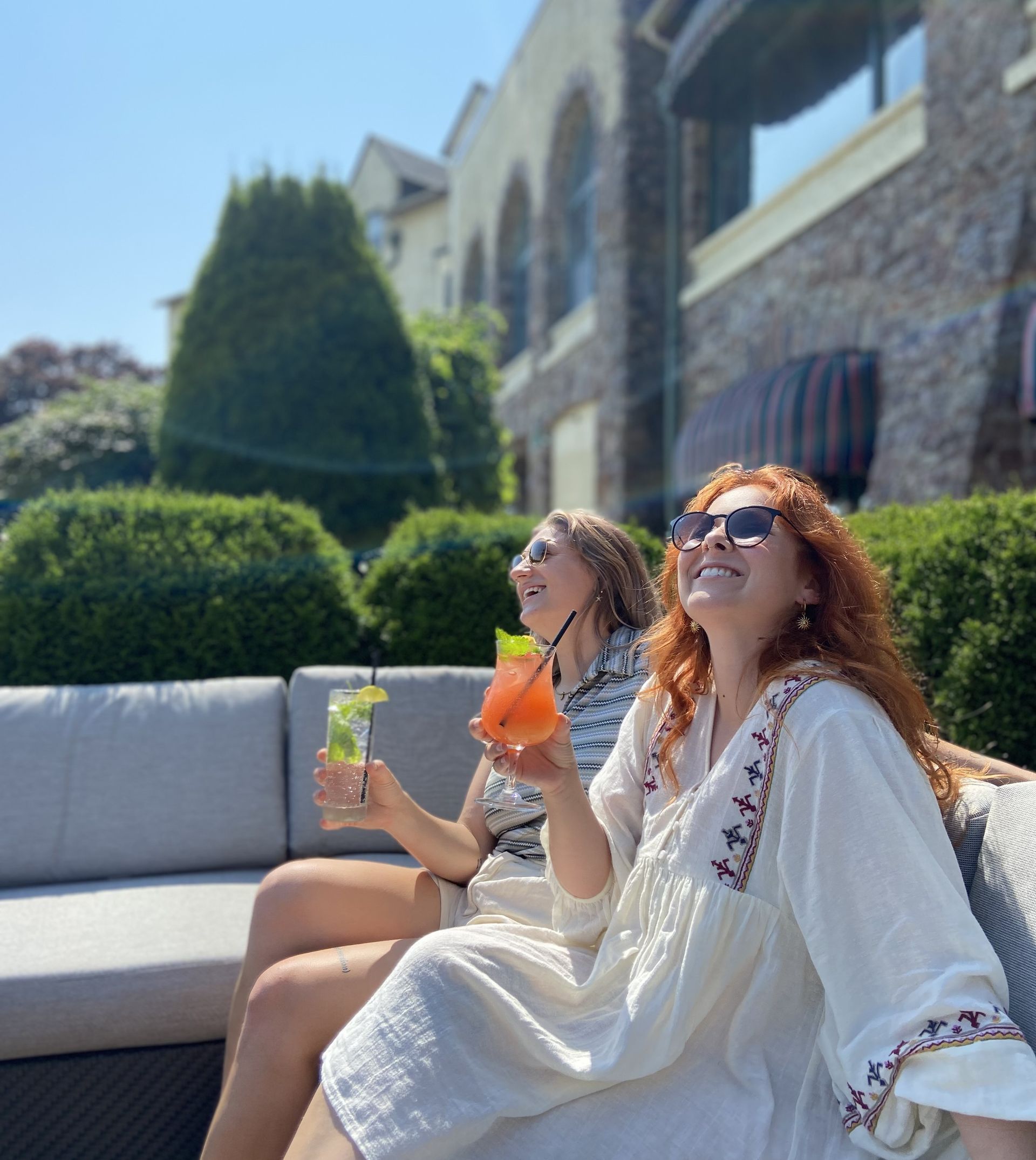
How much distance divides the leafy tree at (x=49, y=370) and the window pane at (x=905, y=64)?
25.7 meters

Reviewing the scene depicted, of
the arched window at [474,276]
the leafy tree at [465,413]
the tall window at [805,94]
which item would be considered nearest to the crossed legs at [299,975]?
the tall window at [805,94]

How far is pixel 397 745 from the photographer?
11.2 ft

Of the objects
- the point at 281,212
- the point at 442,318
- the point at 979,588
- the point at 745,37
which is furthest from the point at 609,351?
the point at 979,588

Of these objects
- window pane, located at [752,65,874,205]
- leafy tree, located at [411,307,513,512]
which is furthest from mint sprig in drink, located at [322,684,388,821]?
window pane, located at [752,65,874,205]

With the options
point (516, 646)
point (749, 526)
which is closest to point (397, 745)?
point (516, 646)

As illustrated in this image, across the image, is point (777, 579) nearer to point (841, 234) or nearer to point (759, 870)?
point (759, 870)

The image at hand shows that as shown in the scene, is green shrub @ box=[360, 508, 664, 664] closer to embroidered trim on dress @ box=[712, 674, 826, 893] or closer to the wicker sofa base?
the wicker sofa base

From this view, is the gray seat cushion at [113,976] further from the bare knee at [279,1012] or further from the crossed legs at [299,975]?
the bare knee at [279,1012]

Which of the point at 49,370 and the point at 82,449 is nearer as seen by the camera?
the point at 82,449

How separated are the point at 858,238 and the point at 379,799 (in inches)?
271

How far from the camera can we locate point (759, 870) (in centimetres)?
168

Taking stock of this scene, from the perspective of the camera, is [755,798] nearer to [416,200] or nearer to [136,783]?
[136,783]

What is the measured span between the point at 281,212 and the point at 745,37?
442 centimetres

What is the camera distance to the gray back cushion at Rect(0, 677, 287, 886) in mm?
3232
